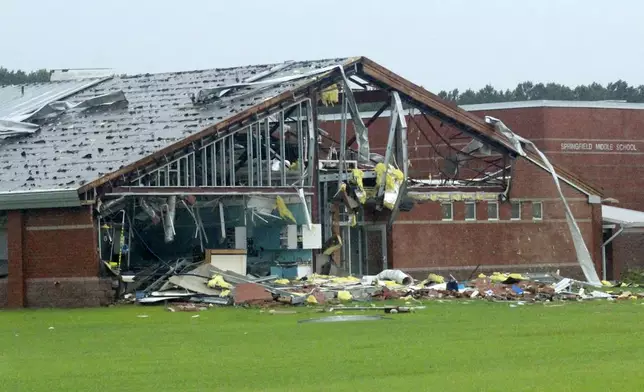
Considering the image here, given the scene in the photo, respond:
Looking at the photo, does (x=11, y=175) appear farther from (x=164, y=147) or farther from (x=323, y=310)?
(x=323, y=310)

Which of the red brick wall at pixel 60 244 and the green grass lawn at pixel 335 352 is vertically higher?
the red brick wall at pixel 60 244

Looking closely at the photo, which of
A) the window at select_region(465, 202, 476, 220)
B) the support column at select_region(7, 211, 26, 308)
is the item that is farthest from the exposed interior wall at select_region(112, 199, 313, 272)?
the window at select_region(465, 202, 476, 220)

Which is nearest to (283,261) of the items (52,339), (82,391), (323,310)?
(323,310)

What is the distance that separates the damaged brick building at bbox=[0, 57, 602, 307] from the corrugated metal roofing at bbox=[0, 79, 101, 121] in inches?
5.2

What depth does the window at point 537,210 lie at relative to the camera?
58.4m

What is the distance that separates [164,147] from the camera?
3694cm

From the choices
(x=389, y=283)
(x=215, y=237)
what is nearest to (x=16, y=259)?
(x=215, y=237)

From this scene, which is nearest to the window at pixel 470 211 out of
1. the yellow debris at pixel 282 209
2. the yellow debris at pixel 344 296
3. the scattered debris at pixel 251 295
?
the yellow debris at pixel 282 209

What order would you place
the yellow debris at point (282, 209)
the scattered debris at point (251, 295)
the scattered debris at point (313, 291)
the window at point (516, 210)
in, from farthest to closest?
the window at point (516, 210), the yellow debris at point (282, 209), the scattered debris at point (313, 291), the scattered debris at point (251, 295)

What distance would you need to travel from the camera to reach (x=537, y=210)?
58625 mm

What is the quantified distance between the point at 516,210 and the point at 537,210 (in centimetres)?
108

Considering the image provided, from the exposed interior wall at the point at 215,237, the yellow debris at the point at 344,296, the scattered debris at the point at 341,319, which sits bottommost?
the yellow debris at the point at 344,296

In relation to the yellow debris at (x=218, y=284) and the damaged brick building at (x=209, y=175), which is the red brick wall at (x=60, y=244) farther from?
the yellow debris at (x=218, y=284)

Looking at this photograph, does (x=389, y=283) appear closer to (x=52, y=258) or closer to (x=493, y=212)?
(x=52, y=258)
